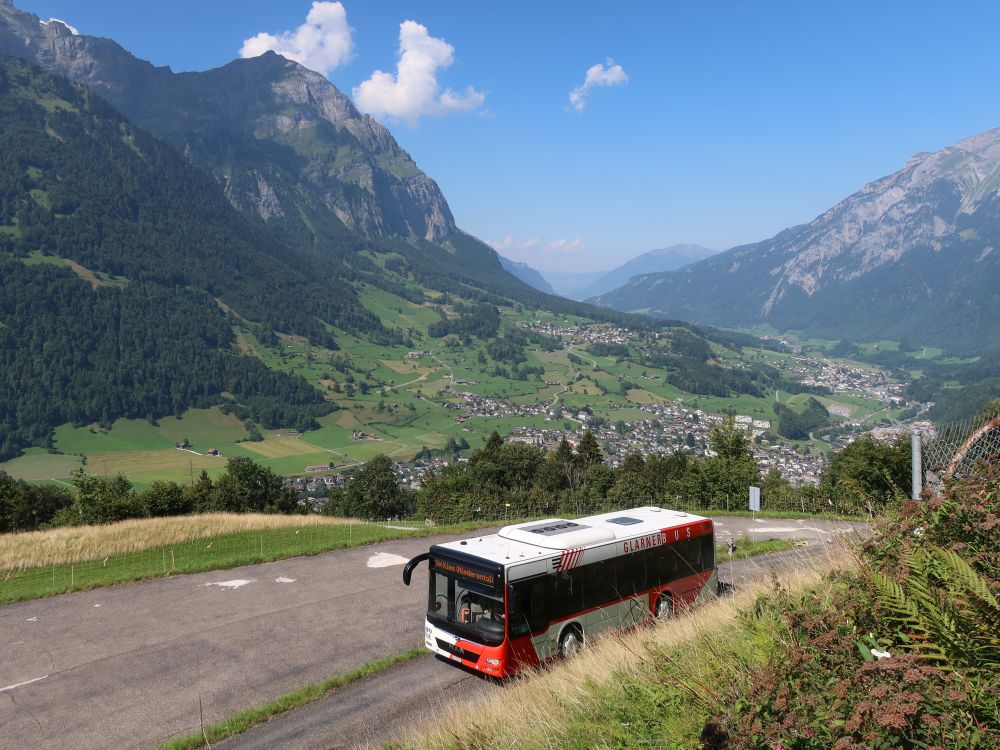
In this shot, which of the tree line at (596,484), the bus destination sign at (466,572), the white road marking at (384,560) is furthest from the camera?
the tree line at (596,484)

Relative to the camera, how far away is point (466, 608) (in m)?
13.6

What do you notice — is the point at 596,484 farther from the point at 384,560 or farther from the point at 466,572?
the point at 466,572

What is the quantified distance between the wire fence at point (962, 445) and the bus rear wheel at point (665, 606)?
27.1ft

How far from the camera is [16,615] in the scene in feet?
58.2

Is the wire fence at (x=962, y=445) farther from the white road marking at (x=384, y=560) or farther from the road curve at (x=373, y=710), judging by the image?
the white road marking at (x=384, y=560)

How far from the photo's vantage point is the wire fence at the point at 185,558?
67.4 ft

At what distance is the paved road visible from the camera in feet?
39.6

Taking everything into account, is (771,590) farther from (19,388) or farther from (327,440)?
(19,388)

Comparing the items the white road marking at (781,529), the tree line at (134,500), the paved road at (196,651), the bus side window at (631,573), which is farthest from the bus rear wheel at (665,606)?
the tree line at (134,500)

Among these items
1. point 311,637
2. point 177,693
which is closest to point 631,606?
point 311,637

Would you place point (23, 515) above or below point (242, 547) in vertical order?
below

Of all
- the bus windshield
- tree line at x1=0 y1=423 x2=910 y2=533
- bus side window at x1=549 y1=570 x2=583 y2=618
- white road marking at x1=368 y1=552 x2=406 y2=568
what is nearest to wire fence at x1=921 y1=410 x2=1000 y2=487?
tree line at x1=0 y1=423 x2=910 y2=533

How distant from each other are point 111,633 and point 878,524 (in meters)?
18.1

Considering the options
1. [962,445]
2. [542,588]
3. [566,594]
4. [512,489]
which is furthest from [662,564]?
[512,489]
